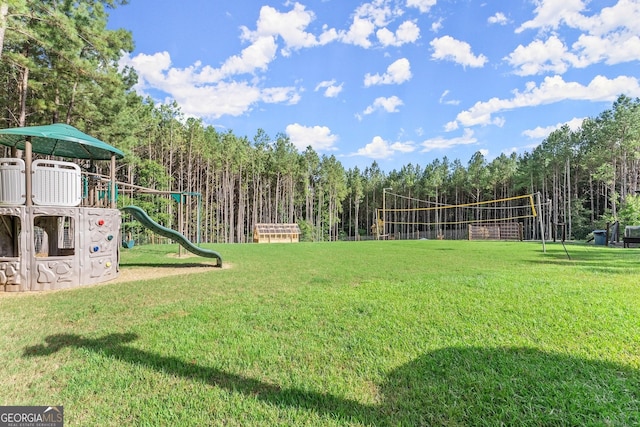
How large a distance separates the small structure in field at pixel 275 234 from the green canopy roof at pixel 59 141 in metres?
17.9

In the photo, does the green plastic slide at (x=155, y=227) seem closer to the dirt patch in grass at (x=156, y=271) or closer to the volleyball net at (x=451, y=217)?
the dirt patch in grass at (x=156, y=271)

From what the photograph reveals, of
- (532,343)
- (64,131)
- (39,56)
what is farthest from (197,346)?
(39,56)

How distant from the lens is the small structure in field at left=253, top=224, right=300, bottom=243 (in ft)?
89.5

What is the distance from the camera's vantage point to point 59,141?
849 centimetres

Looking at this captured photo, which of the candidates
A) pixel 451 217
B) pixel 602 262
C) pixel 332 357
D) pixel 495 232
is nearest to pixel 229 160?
pixel 495 232

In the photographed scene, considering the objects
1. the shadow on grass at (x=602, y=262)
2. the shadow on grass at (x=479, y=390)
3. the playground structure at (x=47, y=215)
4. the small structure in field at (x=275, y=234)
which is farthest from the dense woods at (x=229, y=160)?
the shadow on grass at (x=602, y=262)

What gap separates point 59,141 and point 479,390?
35.4 feet

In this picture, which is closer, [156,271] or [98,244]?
[98,244]

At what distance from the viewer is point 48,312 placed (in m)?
4.55

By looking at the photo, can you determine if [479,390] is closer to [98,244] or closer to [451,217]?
[98,244]

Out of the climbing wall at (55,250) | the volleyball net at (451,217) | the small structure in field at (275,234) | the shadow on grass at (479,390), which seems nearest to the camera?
the shadow on grass at (479,390)

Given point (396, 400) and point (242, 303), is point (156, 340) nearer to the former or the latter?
point (242, 303)

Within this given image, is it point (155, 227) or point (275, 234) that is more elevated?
point (155, 227)

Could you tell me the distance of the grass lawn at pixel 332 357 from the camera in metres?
2.12
